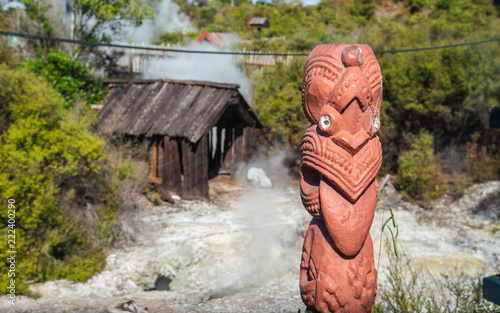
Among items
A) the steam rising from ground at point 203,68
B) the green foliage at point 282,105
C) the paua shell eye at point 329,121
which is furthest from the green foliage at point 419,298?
the steam rising from ground at point 203,68

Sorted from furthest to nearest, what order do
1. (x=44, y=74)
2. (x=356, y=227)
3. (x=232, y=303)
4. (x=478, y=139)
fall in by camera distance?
(x=478, y=139) < (x=44, y=74) < (x=232, y=303) < (x=356, y=227)

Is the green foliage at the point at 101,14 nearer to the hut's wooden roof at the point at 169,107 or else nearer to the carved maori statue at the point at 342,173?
the hut's wooden roof at the point at 169,107

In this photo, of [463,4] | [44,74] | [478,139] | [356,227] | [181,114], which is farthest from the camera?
[463,4]

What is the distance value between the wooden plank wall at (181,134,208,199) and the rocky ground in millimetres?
435

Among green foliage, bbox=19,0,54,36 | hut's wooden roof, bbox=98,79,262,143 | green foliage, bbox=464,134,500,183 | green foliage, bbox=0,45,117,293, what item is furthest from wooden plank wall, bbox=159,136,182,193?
green foliage, bbox=464,134,500,183

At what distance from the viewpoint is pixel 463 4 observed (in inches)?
1203

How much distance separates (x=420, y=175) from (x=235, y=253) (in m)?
7.09

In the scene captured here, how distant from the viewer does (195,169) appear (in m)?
12.8

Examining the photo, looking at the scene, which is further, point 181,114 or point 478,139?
point 478,139

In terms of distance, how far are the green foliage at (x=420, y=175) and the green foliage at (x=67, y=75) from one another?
10.7 metres

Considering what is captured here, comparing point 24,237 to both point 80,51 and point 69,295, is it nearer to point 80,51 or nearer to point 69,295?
point 69,295

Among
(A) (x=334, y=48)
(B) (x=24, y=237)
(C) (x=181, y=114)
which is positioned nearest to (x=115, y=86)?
(C) (x=181, y=114)

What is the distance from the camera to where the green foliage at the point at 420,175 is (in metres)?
13.1

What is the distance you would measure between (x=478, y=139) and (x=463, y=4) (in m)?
19.6
